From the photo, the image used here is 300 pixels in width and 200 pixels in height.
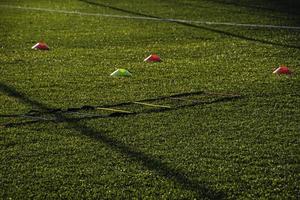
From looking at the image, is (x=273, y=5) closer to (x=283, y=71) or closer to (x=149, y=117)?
(x=283, y=71)

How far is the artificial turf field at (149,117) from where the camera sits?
186 inches

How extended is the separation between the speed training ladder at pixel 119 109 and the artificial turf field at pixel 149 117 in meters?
0.02

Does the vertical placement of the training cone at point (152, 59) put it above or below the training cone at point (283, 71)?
below

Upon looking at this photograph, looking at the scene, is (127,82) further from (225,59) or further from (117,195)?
(117,195)

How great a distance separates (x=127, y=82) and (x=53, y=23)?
6.36 meters

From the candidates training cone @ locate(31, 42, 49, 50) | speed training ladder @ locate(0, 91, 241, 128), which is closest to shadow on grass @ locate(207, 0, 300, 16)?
training cone @ locate(31, 42, 49, 50)

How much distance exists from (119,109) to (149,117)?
398mm

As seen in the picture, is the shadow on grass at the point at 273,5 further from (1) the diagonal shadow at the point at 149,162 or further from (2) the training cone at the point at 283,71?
(1) the diagonal shadow at the point at 149,162

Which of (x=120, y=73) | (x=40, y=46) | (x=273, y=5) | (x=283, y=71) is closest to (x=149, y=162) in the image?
(x=120, y=73)

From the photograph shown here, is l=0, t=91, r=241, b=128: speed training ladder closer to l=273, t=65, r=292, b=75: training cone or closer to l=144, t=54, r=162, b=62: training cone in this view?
l=273, t=65, r=292, b=75: training cone

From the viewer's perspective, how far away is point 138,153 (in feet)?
17.4

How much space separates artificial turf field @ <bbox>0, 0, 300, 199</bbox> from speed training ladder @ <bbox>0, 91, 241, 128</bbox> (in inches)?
0.8

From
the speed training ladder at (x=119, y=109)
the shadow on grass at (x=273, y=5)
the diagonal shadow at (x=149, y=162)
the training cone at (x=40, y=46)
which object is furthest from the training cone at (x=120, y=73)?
the shadow on grass at (x=273, y=5)

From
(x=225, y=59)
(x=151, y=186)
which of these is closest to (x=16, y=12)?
(x=225, y=59)
